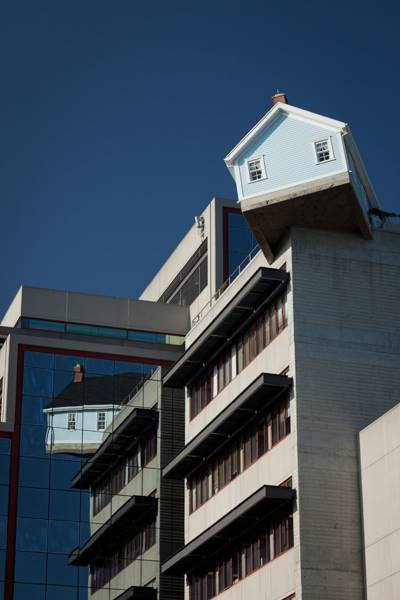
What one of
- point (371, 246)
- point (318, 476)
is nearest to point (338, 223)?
point (371, 246)

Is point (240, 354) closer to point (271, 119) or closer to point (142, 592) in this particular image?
point (271, 119)

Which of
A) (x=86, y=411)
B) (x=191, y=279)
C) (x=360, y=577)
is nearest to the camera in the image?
(x=360, y=577)

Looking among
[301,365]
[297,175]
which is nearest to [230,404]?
[301,365]

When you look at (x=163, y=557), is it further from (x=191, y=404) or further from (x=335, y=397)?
(x=335, y=397)

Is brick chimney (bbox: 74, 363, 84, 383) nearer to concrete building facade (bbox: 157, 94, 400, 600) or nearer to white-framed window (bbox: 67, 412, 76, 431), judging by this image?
white-framed window (bbox: 67, 412, 76, 431)

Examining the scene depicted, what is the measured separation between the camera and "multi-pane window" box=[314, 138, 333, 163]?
5753cm

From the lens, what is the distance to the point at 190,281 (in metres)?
83.1

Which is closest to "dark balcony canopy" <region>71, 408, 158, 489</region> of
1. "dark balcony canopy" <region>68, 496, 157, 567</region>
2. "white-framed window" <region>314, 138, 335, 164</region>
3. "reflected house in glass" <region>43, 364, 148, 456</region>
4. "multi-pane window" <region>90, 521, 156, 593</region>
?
"reflected house in glass" <region>43, 364, 148, 456</region>

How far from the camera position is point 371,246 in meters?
58.9

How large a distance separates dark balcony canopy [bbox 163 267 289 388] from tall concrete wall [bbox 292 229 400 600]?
1374mm

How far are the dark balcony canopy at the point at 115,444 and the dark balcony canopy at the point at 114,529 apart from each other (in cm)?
255

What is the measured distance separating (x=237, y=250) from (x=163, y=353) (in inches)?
310

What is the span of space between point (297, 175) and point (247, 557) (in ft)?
56.7

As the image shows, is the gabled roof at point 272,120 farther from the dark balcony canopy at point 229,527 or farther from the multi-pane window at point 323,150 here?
the dark balcony canopy at point 229,527
